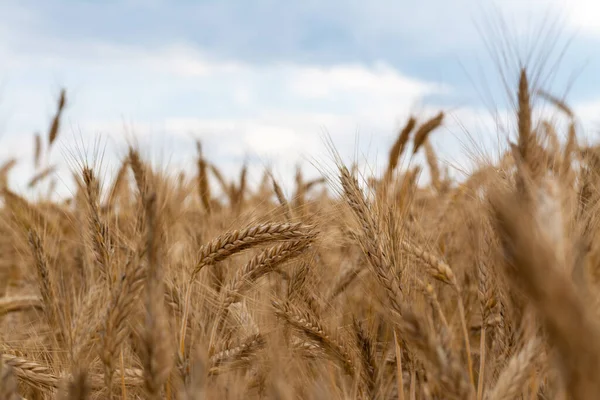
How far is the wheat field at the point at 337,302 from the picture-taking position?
2.77ft

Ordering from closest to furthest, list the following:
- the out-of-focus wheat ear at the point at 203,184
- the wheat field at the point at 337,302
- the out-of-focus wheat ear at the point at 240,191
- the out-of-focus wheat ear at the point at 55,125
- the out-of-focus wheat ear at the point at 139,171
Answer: the wheat field at the point at 337,302 → the out-of-focus wheat ear at the point at 139,171 → the out-of-focus wheat ear at the point at 203,184 → the out-of-focus wheat ear at the point at 240,191 → the out-of-focus wheat ear at the point at 55,125

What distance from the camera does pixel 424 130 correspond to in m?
3.35

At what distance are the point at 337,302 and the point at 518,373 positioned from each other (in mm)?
1232

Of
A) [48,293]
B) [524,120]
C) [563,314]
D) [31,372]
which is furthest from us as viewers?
[48,293]

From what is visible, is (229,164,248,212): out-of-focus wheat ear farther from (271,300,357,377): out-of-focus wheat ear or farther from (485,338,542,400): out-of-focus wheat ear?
(485,338,542,400): out-of-focus wheat ear

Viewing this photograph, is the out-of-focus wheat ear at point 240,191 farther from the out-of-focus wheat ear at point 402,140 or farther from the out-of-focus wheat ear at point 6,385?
the out-of-focus wheat ear at point 6,385

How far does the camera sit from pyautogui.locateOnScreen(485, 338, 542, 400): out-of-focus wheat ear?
1076 mm

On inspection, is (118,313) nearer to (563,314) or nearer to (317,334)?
(317,334)

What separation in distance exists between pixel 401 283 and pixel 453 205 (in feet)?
6.74

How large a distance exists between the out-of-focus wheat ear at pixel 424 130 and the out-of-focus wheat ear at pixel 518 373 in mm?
2337

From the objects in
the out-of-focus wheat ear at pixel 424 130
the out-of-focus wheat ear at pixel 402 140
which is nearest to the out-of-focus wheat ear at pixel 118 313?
the out-of-focus wheat ear at pixel 402 140

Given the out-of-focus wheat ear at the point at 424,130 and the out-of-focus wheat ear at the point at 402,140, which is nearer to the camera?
the out-of-focus wheat ear at the point at 402,140

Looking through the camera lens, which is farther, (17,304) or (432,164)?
(432,164)

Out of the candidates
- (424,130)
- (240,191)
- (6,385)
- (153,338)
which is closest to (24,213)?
(240,191)
